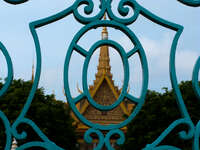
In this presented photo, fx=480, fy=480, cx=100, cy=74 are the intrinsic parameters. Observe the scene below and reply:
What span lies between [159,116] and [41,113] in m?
3.39

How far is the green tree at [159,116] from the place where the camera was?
13.1 metres

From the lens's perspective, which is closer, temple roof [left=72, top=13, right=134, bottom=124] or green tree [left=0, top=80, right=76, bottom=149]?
green tree [left=0, top=80, right=76, bottom=149]

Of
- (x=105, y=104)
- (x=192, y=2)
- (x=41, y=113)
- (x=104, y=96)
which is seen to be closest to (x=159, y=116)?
(x=41, y=113)

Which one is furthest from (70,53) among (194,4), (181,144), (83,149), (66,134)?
(83,149)

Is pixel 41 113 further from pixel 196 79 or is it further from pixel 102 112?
pixel 196 79

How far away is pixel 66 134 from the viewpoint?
50.6ft

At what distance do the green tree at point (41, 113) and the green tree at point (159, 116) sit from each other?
2121mm

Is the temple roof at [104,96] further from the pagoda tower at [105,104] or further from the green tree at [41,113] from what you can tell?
the green tree at [41,113]

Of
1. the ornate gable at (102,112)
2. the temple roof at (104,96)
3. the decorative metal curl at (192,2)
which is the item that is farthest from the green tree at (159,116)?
the decorative metal curl at (192,2)

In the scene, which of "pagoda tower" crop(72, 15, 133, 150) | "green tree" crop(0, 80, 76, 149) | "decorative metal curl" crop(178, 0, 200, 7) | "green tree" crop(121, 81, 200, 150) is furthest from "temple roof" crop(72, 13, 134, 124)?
"decorative metal curl" crop(178, 0, 200, 7)

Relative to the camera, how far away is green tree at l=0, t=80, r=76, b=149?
43.0 ft

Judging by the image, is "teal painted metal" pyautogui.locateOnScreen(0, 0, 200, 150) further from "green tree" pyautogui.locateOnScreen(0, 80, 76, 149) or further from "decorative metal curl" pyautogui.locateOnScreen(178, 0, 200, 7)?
"green tree" pyautogui.locateOnScreen(0, 80, 76, 149)

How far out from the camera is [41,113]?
1380cm

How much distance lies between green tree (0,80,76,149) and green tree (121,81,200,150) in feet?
6.96
